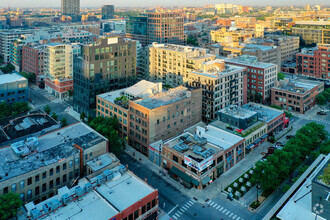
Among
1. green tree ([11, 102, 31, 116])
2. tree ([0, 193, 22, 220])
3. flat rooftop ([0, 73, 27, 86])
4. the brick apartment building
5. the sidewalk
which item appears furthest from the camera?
the brick apartment building

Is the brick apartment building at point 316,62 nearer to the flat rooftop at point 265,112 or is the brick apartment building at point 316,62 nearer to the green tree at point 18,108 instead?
the flat rooftop at point 265,112

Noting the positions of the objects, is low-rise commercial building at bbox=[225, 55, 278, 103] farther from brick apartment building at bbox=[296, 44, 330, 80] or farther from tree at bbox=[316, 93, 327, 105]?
brick apartment building at bbox=[296, 44, 330, 80]

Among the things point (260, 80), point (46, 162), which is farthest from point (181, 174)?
point (260, 80)

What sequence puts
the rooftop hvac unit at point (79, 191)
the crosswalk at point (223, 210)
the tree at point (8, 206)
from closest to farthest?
the tree at point (8, 206) → the rooftop hvac unit at point (79, 191) → the crosswalk at point (223, 210)

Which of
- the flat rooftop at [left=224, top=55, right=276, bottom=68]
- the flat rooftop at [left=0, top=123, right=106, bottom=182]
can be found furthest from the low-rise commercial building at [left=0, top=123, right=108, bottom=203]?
the flat rooftop at [left=224, top=55, right=276, bottom=68]

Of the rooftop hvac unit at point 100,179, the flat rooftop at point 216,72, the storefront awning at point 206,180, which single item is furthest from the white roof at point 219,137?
the rooftop hvac unit at point 100,179

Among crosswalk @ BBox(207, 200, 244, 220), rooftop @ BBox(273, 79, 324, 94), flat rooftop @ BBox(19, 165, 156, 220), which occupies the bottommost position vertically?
crosswalk @ BBox(207, 200, 244, 220)

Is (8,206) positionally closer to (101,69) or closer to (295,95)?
(101,69)

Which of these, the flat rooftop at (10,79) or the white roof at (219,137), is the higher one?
the flat rooftop at (10,79)
